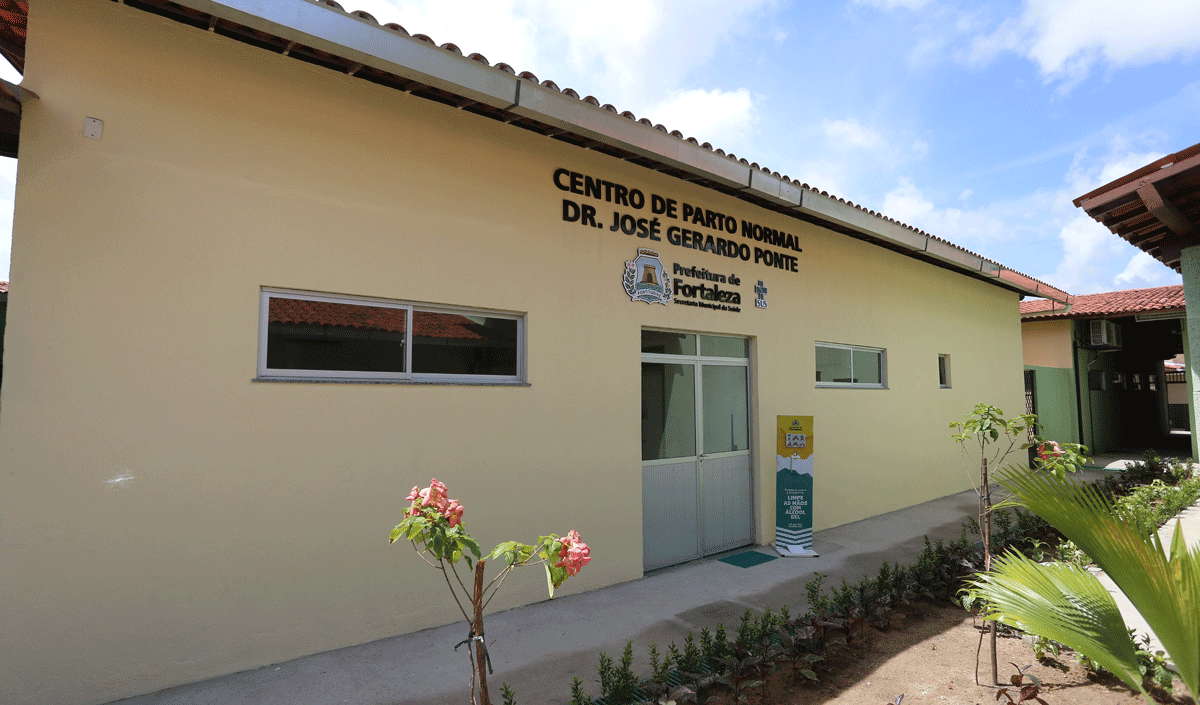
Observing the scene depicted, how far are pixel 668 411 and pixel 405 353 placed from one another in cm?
259

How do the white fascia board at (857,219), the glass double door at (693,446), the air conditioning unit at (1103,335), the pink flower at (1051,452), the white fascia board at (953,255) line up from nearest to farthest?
the pink flower at (1051,452) < the glass double door at (693,446) < the white fascia board at (857,219) < the white fascia board at (953,255) < the air conditioning unit at (1103,335)

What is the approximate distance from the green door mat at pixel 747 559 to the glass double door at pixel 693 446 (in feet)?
0.52

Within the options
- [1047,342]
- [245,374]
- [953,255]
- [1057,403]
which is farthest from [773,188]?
[1047,342]

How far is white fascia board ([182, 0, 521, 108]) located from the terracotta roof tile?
45.4 feet

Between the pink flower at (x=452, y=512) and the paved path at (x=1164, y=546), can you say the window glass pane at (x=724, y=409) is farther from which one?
the pink flower at (x=452, y=512)

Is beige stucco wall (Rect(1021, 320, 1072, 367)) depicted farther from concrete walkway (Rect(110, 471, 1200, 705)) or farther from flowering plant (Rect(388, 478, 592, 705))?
flowering plant (Rect(388, 478, 592, 705))

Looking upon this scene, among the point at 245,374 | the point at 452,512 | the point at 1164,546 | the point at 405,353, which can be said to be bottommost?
the point at 1164,546

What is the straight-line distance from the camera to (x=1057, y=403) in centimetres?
1337

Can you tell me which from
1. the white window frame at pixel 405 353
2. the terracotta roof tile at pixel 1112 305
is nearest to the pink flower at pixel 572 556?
the white window frame at pixel 405 353

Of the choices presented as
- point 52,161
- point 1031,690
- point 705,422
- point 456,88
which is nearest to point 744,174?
point 705,422

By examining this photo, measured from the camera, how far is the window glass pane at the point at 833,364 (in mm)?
7281

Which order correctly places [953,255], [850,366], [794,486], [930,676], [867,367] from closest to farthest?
[930,676] < [794,486] < [850,366] < [867,367] < [953,255]

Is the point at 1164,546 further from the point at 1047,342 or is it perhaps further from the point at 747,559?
the point at 1047,342

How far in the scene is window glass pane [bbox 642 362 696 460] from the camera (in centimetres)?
555
